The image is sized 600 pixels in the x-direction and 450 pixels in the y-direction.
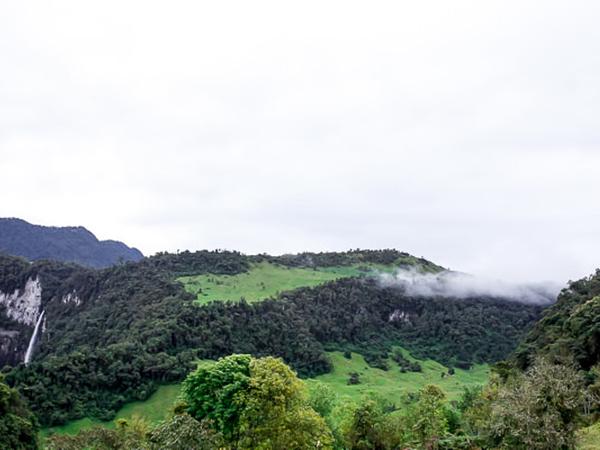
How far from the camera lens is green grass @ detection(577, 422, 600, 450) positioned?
130 ft

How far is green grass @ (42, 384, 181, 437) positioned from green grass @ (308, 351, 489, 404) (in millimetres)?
39598

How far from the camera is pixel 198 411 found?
157 feet

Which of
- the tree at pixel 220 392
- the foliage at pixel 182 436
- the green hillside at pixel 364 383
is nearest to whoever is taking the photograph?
the foliage at pixel 182 436

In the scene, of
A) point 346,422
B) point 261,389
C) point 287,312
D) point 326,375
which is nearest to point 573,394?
point 261,389

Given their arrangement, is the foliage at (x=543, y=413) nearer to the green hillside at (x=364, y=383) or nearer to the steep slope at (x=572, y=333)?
the steep slope at (x=572, y=333)

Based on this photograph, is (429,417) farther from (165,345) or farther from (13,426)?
(165,345)

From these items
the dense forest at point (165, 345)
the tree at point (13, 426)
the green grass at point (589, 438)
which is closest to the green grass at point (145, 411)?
the dense forest at point (165, 345)

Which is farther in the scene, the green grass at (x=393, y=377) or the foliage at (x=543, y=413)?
the green grass at (x=393, y=377)

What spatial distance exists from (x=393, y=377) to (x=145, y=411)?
81.1 meters

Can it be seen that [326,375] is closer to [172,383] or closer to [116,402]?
[172,383]

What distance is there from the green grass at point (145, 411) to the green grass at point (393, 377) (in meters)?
39.6

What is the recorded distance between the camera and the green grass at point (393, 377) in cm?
14075

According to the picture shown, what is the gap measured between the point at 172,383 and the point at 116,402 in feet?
39.9

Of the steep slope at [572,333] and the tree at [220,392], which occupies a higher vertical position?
the steep slope at [572,333]
